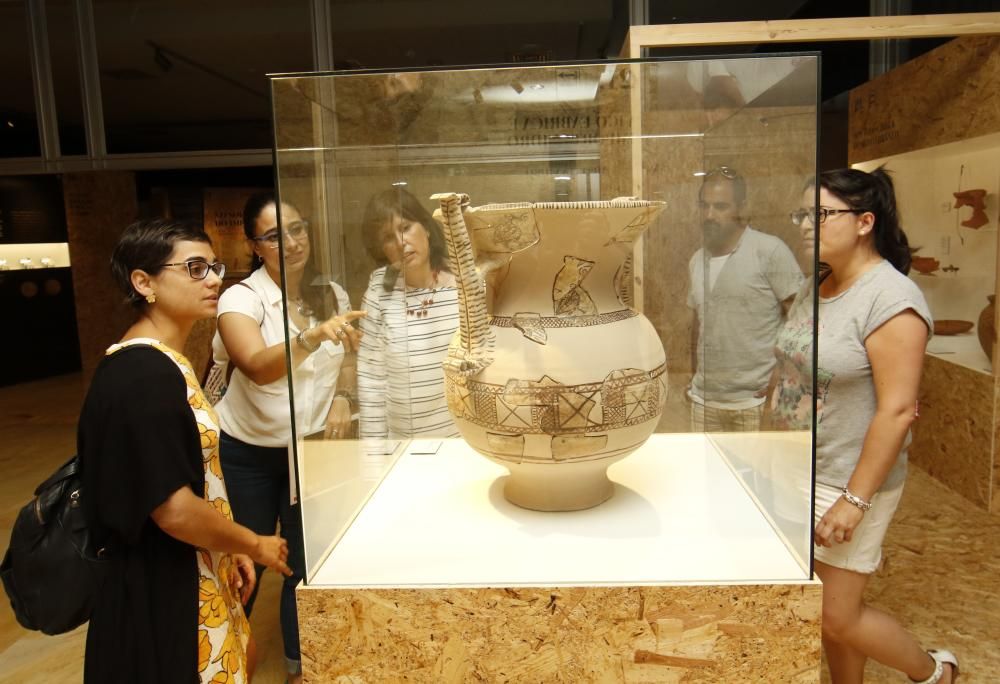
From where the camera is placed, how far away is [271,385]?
1.58 metres

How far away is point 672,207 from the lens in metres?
1.45

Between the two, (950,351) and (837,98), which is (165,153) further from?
(950,351)

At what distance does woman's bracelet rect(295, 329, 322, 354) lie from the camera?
1175 mm

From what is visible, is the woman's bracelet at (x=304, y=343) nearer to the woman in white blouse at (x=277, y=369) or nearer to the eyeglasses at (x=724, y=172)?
the woman in white blouse at (x=277, y=369)

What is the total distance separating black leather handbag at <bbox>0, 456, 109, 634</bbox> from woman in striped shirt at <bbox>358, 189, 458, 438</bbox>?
1.66 feet

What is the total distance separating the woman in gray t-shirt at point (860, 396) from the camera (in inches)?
51.2

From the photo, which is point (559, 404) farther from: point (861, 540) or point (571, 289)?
point (861, 540)

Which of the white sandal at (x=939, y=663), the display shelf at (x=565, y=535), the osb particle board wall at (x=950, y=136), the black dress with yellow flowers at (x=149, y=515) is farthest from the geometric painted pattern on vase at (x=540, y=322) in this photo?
the osb particle board wall at (x=950, y=136)

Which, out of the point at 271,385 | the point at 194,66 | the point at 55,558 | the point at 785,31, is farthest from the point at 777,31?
the point at 194,66

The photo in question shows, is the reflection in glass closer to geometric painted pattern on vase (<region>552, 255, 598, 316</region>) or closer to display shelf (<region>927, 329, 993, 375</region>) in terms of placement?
geometric painted pattern on vase (<region>552, 255, 598, 316</region>)

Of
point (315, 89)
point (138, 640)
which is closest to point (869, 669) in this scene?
point (138, 640)

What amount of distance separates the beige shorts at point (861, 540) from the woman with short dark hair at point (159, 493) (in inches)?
38.3

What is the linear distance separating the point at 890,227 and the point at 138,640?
1.47 metres

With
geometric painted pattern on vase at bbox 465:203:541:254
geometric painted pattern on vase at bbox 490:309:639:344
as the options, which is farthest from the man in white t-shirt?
geometric painted pattern on vase at bbox 465:203:541:254
